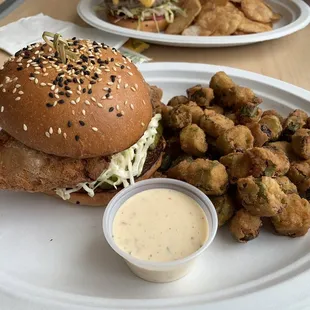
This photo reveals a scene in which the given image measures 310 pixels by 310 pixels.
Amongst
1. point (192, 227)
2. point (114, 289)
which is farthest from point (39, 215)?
point (192, 227)

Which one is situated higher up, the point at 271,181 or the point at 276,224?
the point at 271,181

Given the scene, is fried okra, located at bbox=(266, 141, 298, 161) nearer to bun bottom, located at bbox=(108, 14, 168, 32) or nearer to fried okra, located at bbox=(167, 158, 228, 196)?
fried okra, located at bbox=(167, 158, 228, 196)

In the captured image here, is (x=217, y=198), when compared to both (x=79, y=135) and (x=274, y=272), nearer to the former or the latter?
(x=274, y=272)

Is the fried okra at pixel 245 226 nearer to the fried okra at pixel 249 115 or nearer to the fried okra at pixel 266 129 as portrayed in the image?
the fried okra at pixel 266 129


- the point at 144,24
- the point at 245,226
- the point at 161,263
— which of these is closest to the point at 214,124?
the point at 245,226

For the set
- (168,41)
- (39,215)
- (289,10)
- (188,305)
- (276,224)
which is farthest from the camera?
(289,10)

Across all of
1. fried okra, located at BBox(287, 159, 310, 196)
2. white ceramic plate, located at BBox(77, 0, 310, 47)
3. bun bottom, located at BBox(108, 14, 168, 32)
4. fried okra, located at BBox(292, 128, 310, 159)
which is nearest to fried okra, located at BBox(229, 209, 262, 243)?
fried okra, located at BBox(287, 159, 310, 196)
